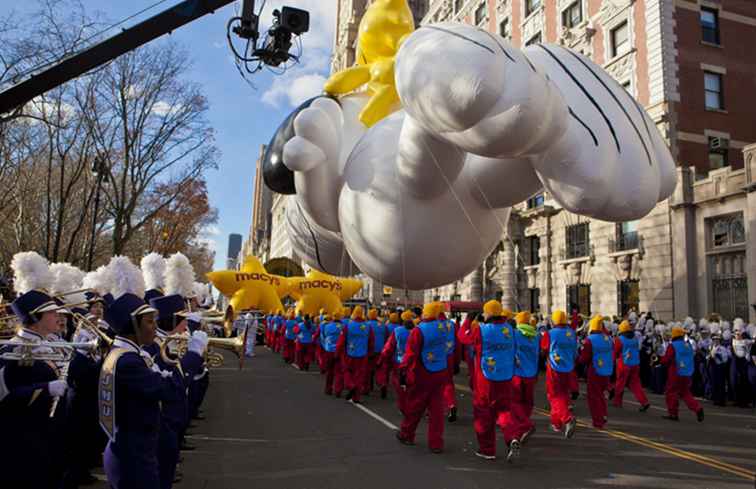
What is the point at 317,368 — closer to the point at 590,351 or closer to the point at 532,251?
the point at 590,351

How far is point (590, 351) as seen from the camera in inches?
369

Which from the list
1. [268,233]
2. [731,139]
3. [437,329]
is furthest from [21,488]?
[268,233]

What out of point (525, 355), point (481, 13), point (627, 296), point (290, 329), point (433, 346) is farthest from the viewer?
point (481, 13)

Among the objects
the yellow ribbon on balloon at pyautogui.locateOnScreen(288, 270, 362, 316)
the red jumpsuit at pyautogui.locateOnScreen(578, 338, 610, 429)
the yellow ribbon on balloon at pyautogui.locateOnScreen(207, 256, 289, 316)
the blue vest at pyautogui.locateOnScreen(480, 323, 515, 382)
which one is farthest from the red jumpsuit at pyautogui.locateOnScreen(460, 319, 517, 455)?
the yellow ribbon on balloon at pyautogui.locateOnScreen(288, 270, 362, 316)

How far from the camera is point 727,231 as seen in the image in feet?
56.4

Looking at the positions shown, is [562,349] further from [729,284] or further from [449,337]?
[729,284]

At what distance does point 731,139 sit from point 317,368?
17.0m

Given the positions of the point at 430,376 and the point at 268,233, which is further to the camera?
the point at 268,233

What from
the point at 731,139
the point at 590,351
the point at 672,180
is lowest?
the point at 590,351

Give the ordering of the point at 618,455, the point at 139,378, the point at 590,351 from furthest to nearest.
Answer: the point at 590,351, the point at 618,455, the point at 139,378

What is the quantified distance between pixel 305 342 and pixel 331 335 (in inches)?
168

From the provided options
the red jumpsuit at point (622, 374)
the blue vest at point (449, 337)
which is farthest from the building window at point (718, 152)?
the blue vest at point (449, 337)

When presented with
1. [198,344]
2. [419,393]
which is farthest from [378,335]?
[198,344]

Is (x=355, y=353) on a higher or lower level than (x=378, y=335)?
lower
